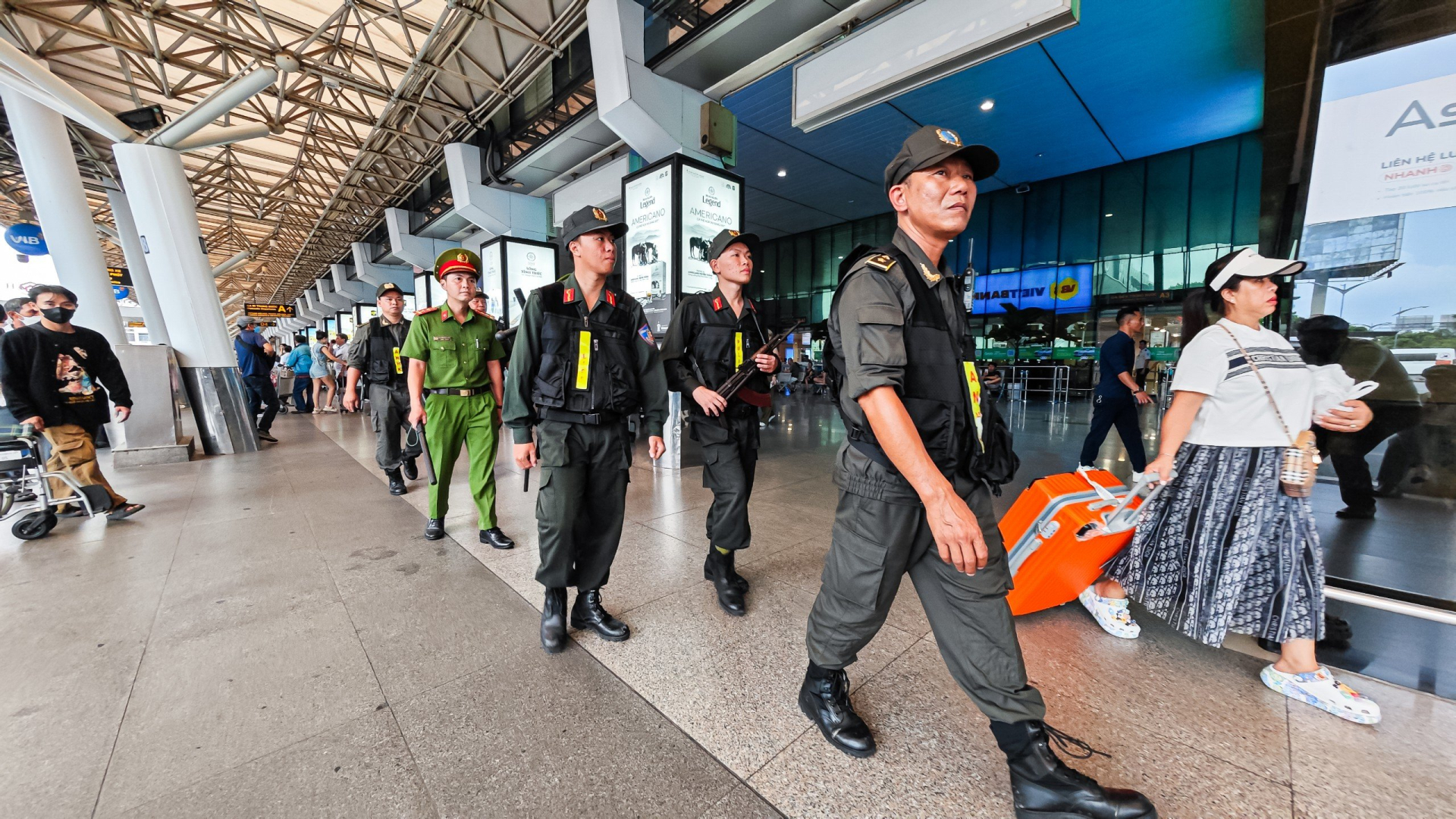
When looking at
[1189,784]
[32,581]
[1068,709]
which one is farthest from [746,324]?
[32,581]

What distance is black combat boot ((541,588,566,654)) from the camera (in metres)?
2.21

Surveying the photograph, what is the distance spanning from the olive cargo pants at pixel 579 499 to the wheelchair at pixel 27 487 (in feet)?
14.5

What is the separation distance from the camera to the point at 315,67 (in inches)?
319

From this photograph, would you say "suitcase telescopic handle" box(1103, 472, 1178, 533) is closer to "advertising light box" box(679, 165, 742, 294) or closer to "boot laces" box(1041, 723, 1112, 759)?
"boot laces" box(1041, 723, 1112, 759)

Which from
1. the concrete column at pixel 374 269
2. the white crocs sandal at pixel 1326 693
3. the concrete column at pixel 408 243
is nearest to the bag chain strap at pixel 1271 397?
the white crocs sandal at pixel 1326 693

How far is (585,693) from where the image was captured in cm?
191

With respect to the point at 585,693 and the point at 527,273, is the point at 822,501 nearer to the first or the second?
the point at 585,693

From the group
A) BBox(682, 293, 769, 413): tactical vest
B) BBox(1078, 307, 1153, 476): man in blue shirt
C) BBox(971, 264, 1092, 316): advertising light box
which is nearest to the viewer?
BBox(682, 293, 769, 413): tactical vest

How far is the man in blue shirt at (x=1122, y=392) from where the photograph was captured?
182 inches

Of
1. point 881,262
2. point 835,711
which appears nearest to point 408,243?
point 881,262

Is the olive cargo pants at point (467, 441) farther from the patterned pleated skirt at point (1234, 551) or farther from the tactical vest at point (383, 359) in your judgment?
the patterned pleated skirt at point (1234, 551)

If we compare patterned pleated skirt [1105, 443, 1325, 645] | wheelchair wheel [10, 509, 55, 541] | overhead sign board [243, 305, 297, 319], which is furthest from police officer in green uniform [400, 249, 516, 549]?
overhead sign board [243, 305, 297, 319]

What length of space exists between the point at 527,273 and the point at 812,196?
8.79 m

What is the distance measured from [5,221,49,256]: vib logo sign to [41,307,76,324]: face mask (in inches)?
523
